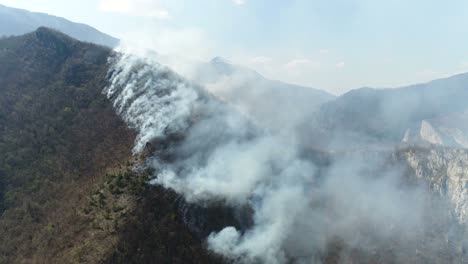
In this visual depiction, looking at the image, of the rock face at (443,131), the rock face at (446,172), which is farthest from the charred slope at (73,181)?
the rock face at (443,131)

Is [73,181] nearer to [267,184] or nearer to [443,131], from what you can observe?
[267,184]

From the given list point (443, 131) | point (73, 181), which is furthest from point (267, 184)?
point (443, 131)

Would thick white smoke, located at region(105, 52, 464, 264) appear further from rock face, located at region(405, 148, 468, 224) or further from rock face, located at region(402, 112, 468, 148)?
rock face, located at region(402, 112, 468, 148)

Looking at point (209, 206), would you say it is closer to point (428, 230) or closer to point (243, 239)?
point (243, 239)

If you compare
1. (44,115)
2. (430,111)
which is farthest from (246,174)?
(430,111)

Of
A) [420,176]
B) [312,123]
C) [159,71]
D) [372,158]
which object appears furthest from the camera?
[312,123]

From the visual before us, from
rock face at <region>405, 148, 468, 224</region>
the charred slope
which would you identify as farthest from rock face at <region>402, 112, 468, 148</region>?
the charred slope
